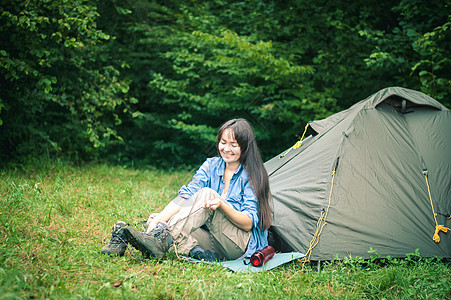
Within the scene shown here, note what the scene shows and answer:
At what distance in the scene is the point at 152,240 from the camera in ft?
9.26

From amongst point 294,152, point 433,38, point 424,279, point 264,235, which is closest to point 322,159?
point 294,152

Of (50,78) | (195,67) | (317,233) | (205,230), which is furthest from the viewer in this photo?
(195,67)

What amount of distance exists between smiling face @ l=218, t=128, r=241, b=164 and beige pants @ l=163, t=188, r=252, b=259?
408 mm

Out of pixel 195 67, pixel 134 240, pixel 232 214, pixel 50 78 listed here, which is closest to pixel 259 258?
pixel 232 214

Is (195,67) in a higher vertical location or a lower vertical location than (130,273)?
higher

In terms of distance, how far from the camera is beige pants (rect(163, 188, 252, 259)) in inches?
115

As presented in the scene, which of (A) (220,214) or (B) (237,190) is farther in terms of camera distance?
(B) (237,190)

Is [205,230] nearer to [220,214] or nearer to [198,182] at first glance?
[220,214]

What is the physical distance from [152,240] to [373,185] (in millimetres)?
2011

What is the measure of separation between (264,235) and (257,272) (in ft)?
1.65

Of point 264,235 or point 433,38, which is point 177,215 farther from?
point 433,38

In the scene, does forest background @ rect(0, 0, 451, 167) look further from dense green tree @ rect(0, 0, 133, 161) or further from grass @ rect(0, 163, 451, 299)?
grass @ rect(0, 163, 451, 299)

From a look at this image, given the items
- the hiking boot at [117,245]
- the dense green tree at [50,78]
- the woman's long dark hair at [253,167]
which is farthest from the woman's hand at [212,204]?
the dense green tree at [50,78]

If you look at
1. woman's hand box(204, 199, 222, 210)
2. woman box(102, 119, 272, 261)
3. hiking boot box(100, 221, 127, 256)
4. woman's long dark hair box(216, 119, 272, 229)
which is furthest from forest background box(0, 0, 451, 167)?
woman's hand box(204, 199, 222, 210)
